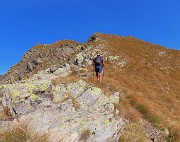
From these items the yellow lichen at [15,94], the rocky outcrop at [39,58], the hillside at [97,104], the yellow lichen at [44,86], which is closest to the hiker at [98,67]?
the hillside at [97,104]

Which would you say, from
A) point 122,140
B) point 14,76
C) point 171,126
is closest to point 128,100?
point 171,126

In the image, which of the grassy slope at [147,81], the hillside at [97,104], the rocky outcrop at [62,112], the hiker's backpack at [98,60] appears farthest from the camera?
the hiker's backpack at [98,60]

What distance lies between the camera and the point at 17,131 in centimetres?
1271

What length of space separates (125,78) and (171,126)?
1503cm

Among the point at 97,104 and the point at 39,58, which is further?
the point at 39,58

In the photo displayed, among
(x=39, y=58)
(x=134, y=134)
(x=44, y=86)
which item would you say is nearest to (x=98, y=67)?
(x=44, y=86)

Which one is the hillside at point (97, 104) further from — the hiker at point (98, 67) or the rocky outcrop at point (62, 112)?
the hiker at point (98, 67)

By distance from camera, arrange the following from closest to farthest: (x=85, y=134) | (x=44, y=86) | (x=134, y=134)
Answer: (x=85, y=134) < (x=134, y=134) < (x=44, y=86)

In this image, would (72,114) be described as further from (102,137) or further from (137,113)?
(137,113)

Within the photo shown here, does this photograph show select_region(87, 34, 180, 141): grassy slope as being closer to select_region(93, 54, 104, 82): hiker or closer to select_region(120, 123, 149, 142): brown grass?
select_region(93, 54, 104, 82): hiker

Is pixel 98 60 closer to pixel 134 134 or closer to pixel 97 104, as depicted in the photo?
pixel 97 104

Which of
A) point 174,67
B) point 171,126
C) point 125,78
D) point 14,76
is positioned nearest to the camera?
point 171,126

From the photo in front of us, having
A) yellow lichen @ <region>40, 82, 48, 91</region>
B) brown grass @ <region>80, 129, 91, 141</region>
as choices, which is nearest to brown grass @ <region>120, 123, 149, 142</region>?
brown grass @ <region>80, 129, 91, 141</region>

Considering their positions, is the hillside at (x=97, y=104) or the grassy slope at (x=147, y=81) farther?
the grassy slope at (x=147, y=81)
